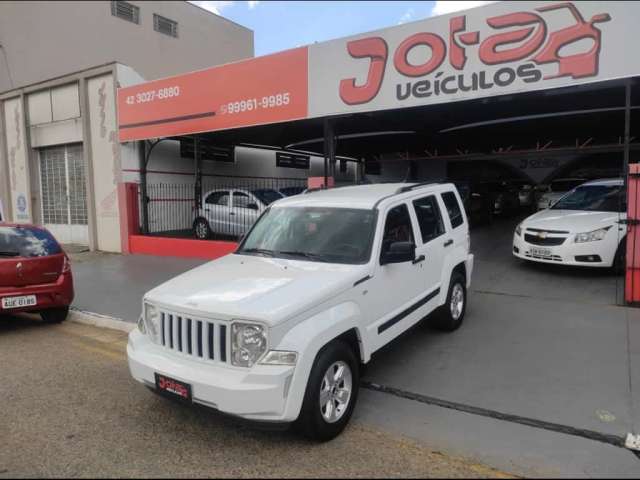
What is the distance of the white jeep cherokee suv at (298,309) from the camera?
3.08 meters

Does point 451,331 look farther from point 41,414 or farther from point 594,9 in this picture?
point 594,9

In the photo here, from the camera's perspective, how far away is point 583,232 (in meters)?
7.59

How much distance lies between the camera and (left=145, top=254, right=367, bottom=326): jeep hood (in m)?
3.21

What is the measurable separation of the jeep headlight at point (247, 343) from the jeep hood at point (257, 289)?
0.08 meters

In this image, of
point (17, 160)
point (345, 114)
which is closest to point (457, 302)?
point (345, 114)

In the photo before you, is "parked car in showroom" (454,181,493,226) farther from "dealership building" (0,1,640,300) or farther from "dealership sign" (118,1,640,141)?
"dealership sign" (118,1,640,141)

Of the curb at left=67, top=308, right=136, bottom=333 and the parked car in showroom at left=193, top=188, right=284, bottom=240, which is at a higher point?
the parked car in showroom at left=193, top=188, right=284, bottom=240

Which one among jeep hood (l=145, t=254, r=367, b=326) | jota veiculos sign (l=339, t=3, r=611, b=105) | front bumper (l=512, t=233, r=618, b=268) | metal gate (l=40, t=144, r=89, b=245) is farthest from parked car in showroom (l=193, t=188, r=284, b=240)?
jeep hood (l=145, t=254, r=367, b=326)

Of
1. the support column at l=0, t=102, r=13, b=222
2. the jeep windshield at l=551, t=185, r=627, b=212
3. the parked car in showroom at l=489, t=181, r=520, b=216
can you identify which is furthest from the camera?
the support column at l=0, t=102, r=13, b=222

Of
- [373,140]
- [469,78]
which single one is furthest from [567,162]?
[469,78]

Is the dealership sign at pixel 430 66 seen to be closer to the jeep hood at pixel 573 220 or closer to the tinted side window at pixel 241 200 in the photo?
the jeep hood at pixel 573 220

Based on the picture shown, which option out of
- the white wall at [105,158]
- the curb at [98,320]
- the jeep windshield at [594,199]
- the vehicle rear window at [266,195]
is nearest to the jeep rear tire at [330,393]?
the curb at [98,320]

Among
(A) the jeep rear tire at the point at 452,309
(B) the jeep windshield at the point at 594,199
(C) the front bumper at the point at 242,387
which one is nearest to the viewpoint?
(C) the front bumper at the point at 242,387

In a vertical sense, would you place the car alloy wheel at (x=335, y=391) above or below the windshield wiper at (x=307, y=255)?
below
